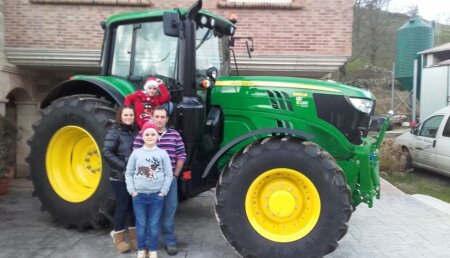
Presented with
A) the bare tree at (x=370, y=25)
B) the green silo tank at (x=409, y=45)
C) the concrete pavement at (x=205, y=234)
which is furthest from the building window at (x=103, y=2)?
the bare tree at (x=370, y=25)

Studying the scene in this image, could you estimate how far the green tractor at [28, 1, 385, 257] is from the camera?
14.2 feet

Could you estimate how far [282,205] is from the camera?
4.39 meters

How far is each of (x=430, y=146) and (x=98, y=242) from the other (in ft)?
26.2

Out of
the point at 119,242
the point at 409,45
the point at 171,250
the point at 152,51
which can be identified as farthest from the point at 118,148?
the point at 409,45

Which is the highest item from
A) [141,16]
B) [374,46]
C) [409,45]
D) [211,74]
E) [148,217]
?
[374,46]

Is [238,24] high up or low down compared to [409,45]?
down

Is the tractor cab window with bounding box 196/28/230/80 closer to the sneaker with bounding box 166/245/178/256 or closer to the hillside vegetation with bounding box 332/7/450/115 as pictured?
the sneaker with bounding box 166/245/178/256

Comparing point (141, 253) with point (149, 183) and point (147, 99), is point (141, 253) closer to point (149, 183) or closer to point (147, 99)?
point (149, 183)

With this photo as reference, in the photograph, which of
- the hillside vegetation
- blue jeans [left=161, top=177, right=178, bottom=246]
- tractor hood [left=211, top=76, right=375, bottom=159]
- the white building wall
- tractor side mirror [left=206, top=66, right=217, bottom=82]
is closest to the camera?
blue jeans [left=161, top=177, right=178, bottom=246]

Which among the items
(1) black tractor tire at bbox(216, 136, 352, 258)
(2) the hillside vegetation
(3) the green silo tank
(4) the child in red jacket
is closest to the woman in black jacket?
(4) the child in red jacket

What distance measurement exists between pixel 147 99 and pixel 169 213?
1195 mm

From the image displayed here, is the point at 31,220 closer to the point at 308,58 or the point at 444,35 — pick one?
the point at 308,58

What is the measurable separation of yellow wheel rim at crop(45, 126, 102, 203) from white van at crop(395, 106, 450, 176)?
747 centimetres

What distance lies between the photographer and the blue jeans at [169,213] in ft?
15.0
